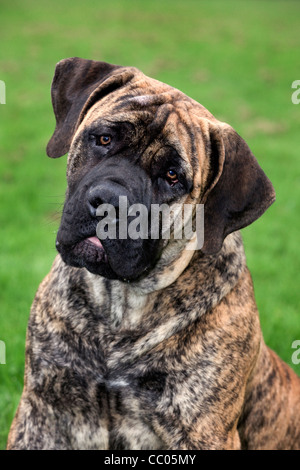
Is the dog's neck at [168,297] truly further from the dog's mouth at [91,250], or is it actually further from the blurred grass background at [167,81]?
the blurred grass background at [167,81]

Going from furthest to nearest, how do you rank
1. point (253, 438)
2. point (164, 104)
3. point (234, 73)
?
point (234, 73)
point (253, 438)
point (164, 104)

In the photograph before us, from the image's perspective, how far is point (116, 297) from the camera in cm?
319

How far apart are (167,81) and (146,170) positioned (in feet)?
31.3

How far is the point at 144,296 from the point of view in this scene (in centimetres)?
318

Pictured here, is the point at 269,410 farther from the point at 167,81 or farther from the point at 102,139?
the point at 167,81

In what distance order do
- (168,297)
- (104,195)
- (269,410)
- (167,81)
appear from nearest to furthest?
(104,195), (168,297), (269,410), (167,81)

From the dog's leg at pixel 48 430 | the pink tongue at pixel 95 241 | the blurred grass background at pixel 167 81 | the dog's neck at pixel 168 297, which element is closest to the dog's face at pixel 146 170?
the pink tongue at pixel 95 241

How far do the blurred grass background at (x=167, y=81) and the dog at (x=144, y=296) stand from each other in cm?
61

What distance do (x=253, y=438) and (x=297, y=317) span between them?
6.08 feet

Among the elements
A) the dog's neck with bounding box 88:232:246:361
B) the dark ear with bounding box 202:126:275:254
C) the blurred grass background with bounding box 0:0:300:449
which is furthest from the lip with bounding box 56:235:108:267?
the blurred grass background with bounding box 0:0:300:449

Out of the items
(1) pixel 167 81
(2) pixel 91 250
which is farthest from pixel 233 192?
(1) pixel 167 81

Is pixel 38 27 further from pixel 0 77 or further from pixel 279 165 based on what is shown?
pixel 279 165

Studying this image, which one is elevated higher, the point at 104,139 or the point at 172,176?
the point at 104,139
